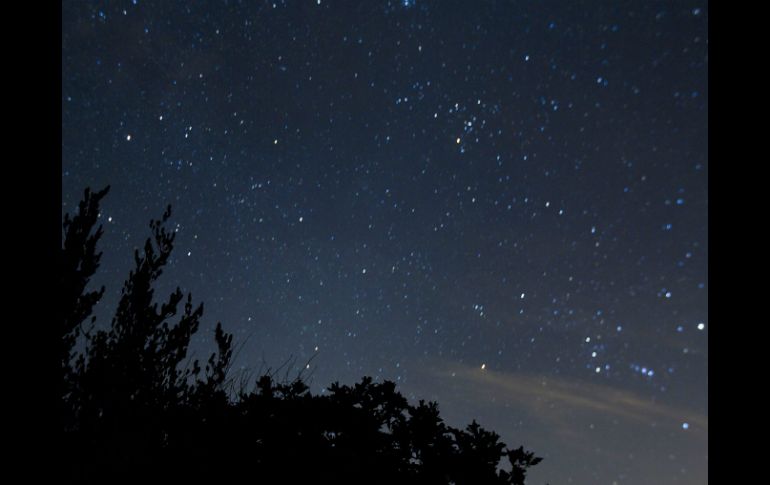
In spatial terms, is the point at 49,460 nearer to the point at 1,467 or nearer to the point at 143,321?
the point at 1,467

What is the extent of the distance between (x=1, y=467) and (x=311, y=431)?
285cm
